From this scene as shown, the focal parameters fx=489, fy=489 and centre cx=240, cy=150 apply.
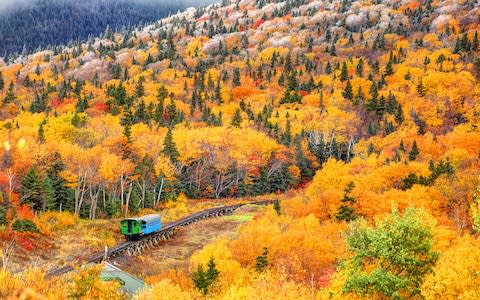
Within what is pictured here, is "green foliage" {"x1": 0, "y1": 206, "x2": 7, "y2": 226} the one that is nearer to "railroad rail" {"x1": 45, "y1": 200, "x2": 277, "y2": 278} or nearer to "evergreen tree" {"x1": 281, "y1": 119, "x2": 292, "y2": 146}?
"railroad rail" {"x1": 45, "y1": 200, "x2": 277, "y2": 278}

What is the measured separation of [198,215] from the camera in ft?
254

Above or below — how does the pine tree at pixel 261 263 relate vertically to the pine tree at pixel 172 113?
above

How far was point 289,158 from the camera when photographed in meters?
104

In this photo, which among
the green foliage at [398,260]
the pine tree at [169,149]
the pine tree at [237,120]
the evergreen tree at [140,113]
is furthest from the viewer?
the evergreen tree at [140,113]

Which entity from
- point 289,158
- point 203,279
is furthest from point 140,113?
point 203,279

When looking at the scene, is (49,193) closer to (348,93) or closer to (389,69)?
(348,93)

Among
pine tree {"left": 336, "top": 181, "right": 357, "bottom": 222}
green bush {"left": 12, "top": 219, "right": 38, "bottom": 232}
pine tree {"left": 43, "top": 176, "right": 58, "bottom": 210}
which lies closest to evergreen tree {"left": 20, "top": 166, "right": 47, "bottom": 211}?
pine tree {"left": 43, "top": 176, "right": 58, "bottom": 210}

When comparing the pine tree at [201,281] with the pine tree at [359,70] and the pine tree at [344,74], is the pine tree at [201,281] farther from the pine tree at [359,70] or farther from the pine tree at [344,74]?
the pine tree at [359,70]

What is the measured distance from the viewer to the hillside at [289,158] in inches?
1168

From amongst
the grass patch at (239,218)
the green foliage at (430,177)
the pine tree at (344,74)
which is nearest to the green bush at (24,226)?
the grass patch at (239,218)

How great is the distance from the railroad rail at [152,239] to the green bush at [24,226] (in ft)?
28.8

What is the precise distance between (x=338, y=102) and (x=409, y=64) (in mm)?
39825

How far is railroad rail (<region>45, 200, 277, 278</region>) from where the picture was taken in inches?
1929

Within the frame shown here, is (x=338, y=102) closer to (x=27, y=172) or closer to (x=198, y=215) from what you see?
(x=198, y=215)
